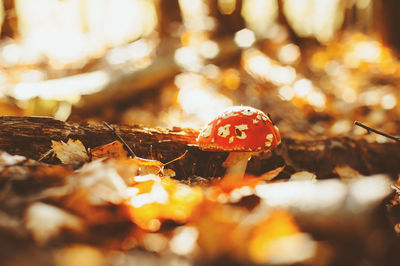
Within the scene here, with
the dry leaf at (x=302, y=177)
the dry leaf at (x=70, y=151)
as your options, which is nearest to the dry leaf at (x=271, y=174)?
the dry leaf at (x=302, y=177)

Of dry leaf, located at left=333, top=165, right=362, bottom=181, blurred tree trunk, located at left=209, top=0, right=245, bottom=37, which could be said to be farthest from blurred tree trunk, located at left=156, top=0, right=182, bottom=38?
dry leaf, located at left=333, top=165, right=362, bottom=181

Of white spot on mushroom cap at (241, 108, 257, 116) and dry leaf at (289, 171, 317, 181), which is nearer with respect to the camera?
white spot on mushroom cap at (241, 108, 257, 116)

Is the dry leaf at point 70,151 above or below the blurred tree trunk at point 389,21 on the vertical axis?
below

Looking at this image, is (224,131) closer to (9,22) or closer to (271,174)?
(271,174)

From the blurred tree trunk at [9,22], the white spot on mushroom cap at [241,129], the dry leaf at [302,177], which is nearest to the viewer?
the white spot on mushroom cap at [241,129]

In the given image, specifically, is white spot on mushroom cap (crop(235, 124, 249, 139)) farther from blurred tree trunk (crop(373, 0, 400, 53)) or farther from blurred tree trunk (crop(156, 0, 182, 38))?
blurred tree trunk (crop(373, 0, 400, 53))

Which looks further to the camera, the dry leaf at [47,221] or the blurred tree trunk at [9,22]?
the blurred tree trunk at [9,22]

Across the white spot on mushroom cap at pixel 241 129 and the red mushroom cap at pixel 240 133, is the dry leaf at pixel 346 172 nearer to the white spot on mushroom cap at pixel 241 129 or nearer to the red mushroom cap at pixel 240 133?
the red mushroom cap at pixel 240 133
